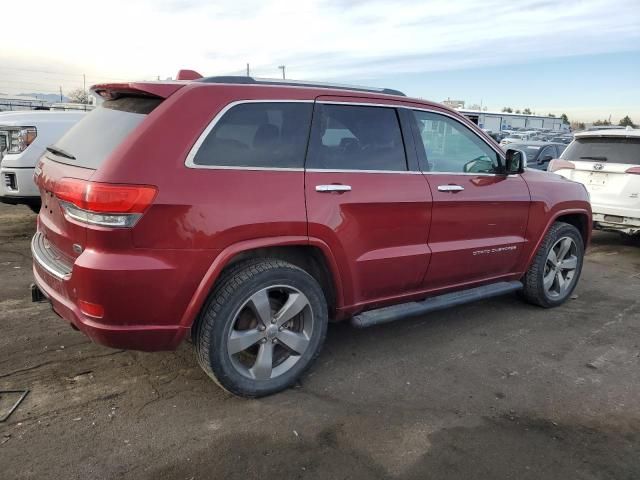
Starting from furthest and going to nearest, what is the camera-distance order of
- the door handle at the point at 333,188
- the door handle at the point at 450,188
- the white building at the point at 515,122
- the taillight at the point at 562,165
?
the white building at the point at 515,122
the taillight at the point at 562,165
the door handle at the point at 450,188
the door handle at the point at 333,188

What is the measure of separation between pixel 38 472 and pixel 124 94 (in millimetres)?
2176

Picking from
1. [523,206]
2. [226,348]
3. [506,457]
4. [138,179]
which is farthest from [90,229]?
[523,206]

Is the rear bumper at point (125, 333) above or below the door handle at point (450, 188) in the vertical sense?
below

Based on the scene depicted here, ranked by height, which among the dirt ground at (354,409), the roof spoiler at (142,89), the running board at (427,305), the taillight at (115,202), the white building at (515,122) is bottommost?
the dirt ground at (354,409)

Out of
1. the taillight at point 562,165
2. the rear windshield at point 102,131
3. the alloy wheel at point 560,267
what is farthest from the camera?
the taillight at point 562,165

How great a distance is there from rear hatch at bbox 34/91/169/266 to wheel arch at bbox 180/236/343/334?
681 millimetres

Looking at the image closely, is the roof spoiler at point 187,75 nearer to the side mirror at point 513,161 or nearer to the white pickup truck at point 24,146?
the side mirror at point 513,161

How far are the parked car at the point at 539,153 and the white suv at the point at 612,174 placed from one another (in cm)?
404

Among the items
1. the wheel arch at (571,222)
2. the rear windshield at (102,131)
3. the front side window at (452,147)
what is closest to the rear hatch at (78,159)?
the rear windshield at (102,131)

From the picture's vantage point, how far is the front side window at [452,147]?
13.5ft

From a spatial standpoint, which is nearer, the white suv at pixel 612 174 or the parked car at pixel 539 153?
the white suv at pixel 612 174

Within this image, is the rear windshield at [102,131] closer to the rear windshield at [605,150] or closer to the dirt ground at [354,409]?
the dirt ground at [354,409]

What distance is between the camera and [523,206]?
185 inches

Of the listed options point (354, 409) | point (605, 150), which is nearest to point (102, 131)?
point (354, 409)
